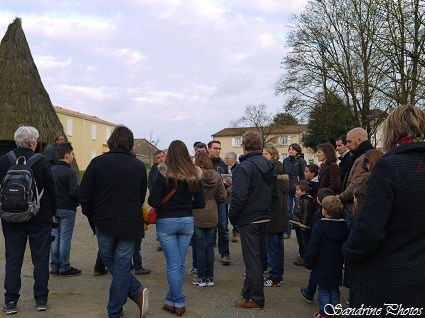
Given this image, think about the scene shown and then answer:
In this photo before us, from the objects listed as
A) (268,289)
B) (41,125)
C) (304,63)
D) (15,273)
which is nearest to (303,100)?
(304,63)

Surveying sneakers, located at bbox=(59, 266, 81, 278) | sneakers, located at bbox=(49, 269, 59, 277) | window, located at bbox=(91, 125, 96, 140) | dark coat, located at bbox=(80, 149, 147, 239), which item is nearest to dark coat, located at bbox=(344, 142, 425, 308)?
dark coat, located at bbox=(80, 149, 147, 239)

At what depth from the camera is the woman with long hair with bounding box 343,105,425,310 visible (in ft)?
7.82

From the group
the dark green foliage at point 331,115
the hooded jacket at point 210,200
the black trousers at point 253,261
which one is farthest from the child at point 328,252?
the dark green foliage at point 331,115

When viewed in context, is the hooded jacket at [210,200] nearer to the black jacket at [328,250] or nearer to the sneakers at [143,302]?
the sneakers at [143,302]

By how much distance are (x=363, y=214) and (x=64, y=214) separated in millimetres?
4836

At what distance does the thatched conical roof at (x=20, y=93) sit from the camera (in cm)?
1520

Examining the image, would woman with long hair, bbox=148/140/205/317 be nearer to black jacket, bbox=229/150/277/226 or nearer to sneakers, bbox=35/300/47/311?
black jacket, bbox=229/150/277/226

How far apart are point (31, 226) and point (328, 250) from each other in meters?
3.28

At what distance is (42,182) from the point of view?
4.89 metres

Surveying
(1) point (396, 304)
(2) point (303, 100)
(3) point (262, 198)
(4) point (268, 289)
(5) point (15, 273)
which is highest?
(2) point (303, 100)

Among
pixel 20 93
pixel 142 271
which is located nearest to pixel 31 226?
pixel 142 271

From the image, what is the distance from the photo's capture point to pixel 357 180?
4.86 m

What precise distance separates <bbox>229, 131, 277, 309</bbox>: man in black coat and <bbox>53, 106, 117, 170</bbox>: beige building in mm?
43797

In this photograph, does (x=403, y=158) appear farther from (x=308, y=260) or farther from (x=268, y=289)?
(x=268, y=289)
